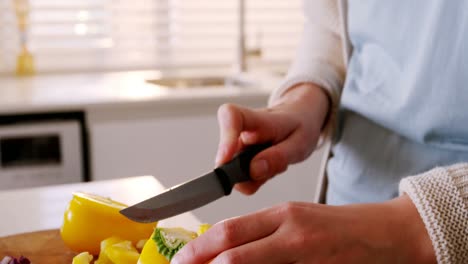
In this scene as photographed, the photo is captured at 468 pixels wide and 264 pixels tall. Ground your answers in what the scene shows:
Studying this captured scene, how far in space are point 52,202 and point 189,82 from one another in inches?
51.1

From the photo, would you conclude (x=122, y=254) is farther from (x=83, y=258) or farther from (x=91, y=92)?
(x=91, y=92)

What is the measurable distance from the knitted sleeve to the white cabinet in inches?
49.1

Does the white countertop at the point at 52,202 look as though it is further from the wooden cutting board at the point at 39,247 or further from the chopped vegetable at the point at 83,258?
the chopped vegetable at the point at 83,258

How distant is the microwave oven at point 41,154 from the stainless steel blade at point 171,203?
1045 mm

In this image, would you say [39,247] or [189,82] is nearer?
[39,247]

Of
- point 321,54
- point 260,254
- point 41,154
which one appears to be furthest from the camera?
point 41,154

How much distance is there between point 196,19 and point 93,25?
373mm

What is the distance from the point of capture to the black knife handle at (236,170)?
75 centimetres

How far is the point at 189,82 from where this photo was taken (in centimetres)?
223

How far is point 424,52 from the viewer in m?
0.76

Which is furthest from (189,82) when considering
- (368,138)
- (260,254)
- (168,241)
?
(260,254)

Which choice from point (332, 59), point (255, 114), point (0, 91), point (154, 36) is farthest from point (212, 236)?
point (154, 36)

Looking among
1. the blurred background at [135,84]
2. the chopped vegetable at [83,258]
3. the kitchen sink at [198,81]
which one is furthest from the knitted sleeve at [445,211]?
the kitchen sink at [198,81]

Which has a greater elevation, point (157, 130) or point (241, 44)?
point (241, 44)
